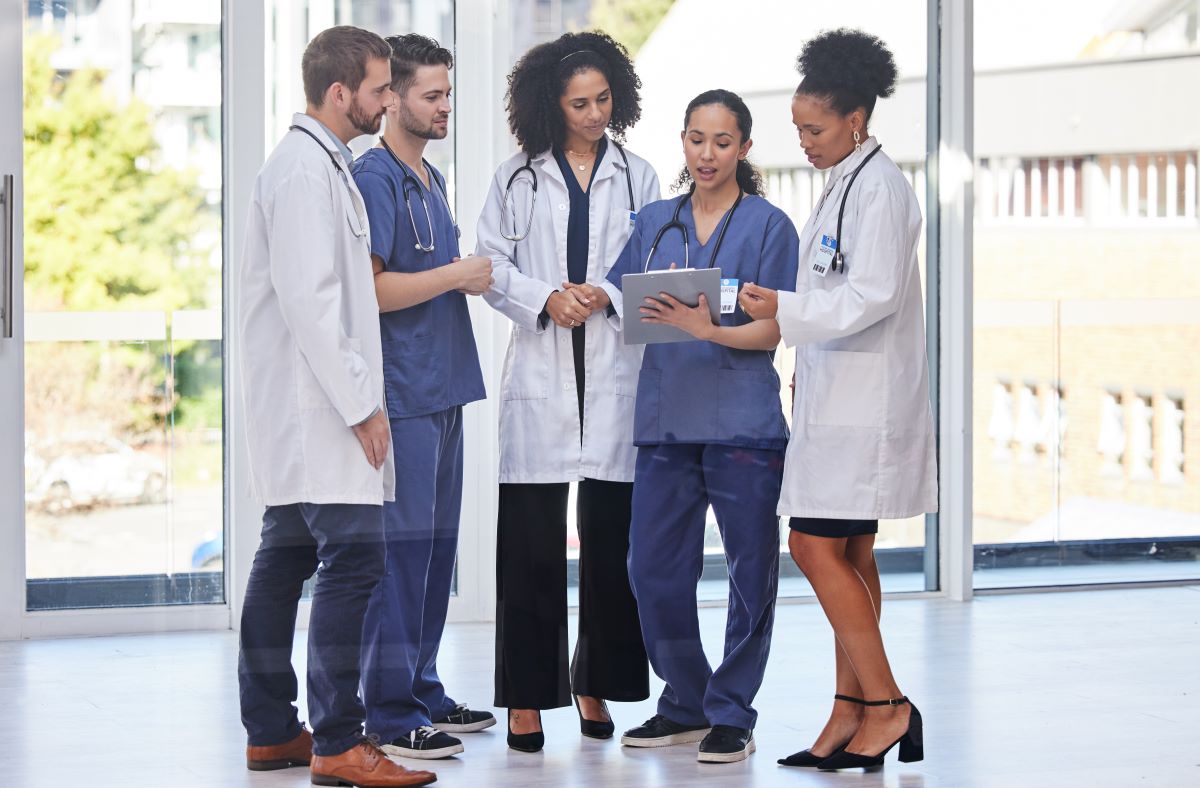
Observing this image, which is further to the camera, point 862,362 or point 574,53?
point 574,53

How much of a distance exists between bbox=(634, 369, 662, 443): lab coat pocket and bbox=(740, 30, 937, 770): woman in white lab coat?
25cm

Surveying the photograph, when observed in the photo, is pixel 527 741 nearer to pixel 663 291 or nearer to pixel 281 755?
pixel 281 755

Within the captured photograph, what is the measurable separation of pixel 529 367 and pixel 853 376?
61 cm

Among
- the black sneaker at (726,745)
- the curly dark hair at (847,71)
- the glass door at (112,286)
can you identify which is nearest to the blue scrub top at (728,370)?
the curly dark hair at (847,71)

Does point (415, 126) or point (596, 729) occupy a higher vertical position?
point (415, 126)

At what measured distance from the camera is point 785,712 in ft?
Answer: 9.78

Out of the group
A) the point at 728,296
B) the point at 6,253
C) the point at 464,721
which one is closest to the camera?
the point at 728,296

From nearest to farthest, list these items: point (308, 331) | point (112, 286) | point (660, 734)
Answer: point (308, 331) → point (660, 734) → point (112, 286)

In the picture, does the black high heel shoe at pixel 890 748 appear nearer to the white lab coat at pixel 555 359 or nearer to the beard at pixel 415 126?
the white lab coat at pixel 555 359

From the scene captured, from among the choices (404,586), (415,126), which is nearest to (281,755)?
(404,586)

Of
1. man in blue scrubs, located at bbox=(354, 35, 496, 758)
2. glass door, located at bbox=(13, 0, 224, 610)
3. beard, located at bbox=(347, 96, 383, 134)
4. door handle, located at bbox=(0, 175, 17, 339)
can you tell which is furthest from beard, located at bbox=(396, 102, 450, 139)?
door handle, located at bbox=(0, 175, 17, 339)

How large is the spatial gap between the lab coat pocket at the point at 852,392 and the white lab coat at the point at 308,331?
0.74 m

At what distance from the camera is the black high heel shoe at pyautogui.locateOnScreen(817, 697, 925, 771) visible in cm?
264

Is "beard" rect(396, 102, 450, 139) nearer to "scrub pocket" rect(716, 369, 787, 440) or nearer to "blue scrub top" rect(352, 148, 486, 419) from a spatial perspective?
"blue scrub top" rect(352, 148, 486, 419)
